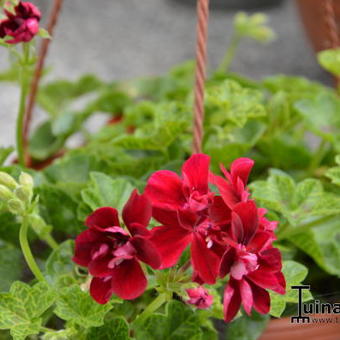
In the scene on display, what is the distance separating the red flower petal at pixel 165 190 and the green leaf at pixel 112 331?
116mm

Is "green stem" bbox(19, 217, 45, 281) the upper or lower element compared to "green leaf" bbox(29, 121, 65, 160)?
upper

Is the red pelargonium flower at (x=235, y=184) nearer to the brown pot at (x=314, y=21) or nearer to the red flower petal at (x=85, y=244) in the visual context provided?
the red flower petal at (x=85, y=244)

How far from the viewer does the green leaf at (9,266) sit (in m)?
0.51

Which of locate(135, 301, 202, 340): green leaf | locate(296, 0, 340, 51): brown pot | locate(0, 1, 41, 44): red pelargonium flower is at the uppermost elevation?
locate(0, 1, 41, 44): red pelargonium flower

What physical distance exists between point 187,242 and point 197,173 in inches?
1.7

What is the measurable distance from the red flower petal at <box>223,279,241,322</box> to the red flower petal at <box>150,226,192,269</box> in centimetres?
3

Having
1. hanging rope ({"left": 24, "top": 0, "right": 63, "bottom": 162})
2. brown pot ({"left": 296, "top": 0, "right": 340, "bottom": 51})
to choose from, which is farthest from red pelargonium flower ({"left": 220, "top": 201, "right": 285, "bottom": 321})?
brown pot ({"left": 296, "top": 0, "right": 340, "bottom": 51})

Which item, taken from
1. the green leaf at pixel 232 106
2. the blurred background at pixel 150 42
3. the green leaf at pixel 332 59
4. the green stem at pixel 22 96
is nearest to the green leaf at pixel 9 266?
the green stem at pixel 22 96

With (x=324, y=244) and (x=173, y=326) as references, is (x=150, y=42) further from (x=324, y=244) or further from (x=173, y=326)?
(x=173, y=326)

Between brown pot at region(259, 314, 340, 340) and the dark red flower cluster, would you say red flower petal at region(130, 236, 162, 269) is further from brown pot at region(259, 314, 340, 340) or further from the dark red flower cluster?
brown pot at region(259, 314, 340, 340)

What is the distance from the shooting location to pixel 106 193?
519mm

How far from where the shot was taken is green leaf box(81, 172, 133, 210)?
511mm

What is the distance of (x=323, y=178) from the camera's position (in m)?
0.71

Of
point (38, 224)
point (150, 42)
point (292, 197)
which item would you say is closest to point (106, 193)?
point (38, 224)
